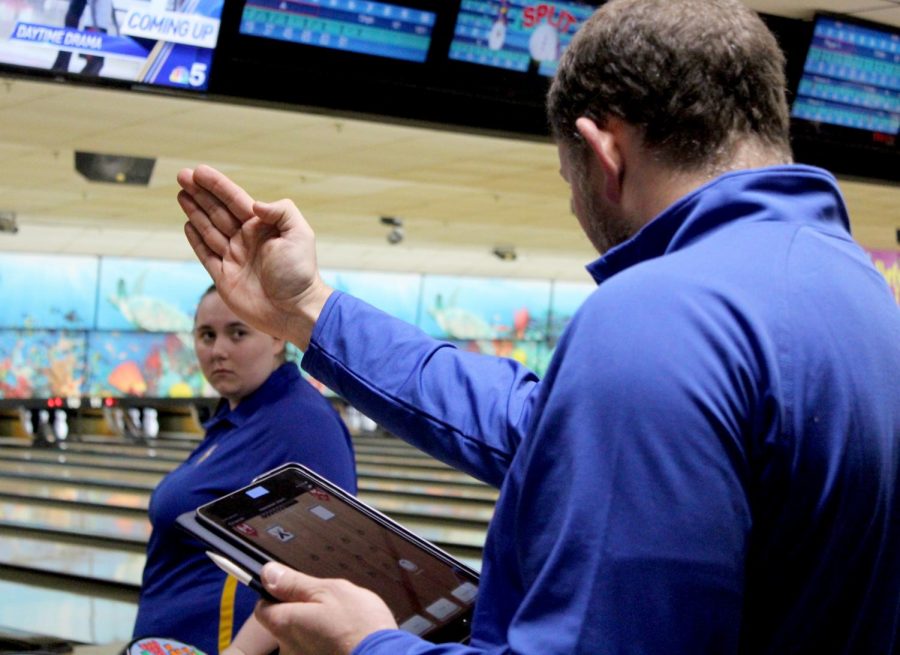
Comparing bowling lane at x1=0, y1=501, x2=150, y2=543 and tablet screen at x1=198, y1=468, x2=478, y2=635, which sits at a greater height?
tablet screen at x1=198, y1=468, x2=478, y2=635

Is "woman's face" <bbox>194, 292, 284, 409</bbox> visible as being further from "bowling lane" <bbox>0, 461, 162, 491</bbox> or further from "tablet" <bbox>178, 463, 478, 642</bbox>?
"bowling lane" <bbox>0, 461, 162, 491</bbox>

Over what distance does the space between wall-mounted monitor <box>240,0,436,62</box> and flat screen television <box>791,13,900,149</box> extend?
1.68 metres

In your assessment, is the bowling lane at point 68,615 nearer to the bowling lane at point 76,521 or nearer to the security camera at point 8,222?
the bowling lane at point 76,521

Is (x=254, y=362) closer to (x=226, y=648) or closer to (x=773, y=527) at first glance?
(x=226, y=648)

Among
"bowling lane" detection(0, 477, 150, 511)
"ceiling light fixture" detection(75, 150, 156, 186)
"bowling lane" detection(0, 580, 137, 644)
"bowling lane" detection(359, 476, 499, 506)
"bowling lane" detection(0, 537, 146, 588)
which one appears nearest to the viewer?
"bowling lane" detection(0, 580, 137, 644)

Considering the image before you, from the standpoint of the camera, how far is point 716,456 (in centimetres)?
88

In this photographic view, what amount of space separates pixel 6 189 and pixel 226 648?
878 cm

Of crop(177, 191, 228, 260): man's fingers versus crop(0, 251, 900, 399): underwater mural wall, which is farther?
crop(0, 251, 900, 399): underwater mural wall

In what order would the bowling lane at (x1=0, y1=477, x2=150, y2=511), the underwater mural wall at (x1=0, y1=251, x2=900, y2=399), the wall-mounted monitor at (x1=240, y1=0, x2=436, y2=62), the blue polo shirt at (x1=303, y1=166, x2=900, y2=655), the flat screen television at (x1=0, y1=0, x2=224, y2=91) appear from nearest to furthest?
the blue polo shirt at (x1=303, y1=166, x2=900, y2=655) < the flat screen television at (x1=0, y1=0, x2=224, y2=91) < the wall-mounted monitor at (x1=240, y1=0, x2=436, y2=62) < the bowling lane at (x1=0, y1=477, x2=150, y2=511) < the underwater mural wall at (x1=0, y1=251, x2=900, y2=399)

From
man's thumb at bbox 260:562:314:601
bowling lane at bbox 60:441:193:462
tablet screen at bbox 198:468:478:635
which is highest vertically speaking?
man's thumb at bbox 260:562:314:601

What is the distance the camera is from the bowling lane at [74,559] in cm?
610

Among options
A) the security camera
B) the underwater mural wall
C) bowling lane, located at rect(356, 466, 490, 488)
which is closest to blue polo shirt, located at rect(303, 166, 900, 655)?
bowling lane, located at rect(356, 466, 490, 488)

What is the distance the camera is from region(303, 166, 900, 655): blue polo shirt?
0.87 metres

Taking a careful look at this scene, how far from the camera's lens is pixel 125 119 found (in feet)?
20.9
